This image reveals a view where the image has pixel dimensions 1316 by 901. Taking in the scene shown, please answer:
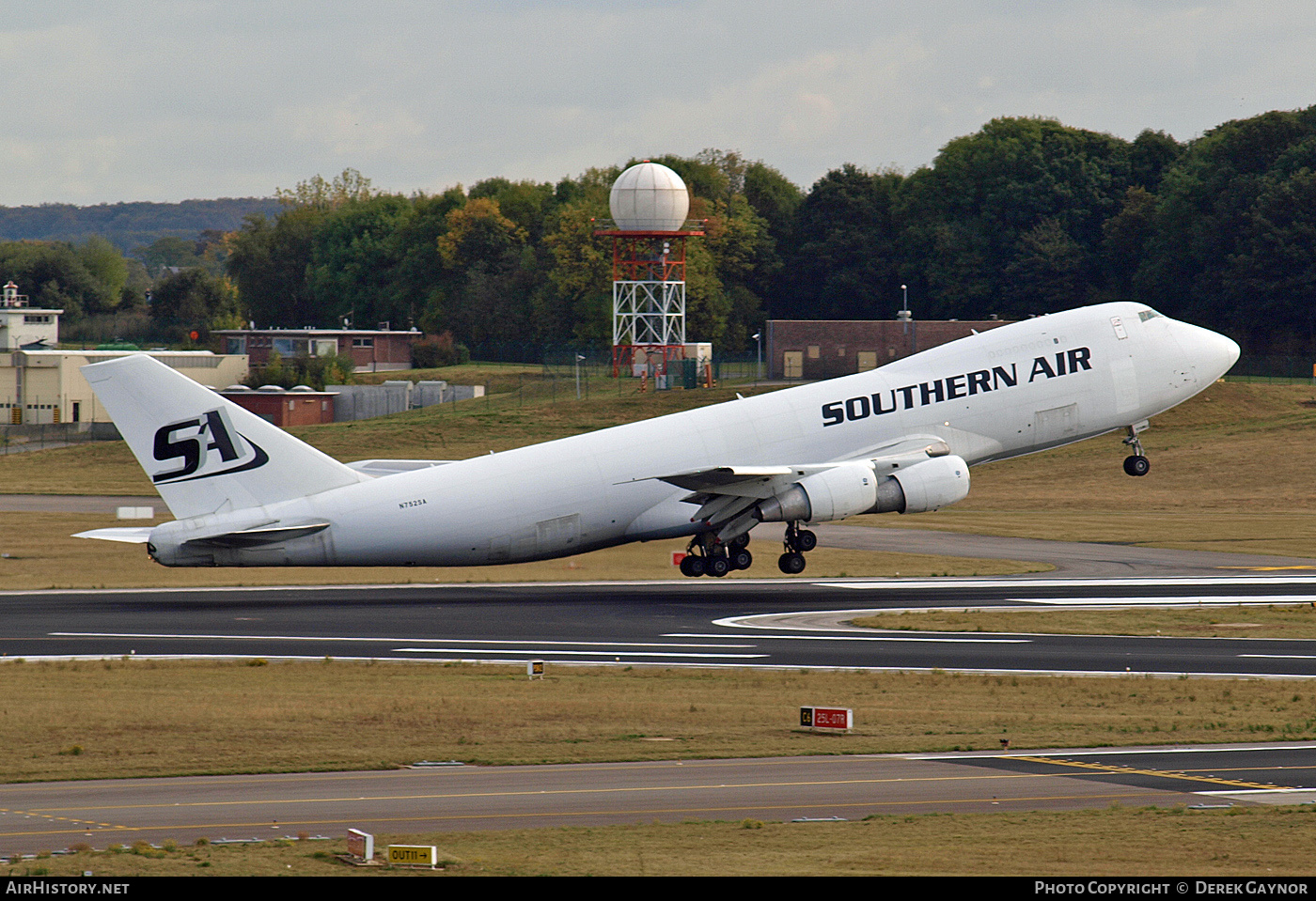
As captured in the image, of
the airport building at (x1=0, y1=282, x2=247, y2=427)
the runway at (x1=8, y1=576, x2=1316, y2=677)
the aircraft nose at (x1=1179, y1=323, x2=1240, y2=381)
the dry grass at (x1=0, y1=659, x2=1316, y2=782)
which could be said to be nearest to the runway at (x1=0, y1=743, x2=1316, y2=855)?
the dry grass at (x1=0, y1=659, x2=1316, y2=782)

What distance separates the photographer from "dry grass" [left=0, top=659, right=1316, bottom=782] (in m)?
26.9

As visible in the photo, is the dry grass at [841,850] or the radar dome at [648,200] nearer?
the dry grass at [841,850]

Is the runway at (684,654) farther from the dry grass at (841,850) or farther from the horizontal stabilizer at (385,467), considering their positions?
the horizontal stabilizer at (385,467)

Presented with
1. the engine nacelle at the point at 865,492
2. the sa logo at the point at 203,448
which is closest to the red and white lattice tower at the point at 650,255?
the engine nacelle at the point at 865,492

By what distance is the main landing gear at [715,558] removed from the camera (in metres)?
49.9

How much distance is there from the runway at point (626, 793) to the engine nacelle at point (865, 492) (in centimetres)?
2038

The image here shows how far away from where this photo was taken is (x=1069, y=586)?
176 feet

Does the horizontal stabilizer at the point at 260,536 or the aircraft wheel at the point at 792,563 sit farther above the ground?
the horizontal stabilizer at the point at 260,536

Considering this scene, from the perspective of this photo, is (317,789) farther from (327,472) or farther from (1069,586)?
(1069,586)

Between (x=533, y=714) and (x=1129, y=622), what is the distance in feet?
73.0

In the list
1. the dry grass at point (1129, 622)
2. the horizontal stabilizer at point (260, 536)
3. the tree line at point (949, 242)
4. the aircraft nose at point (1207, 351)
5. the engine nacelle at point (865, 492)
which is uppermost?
the tree line at point (949, 242)

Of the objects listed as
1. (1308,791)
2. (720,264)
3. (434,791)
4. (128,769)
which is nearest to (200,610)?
(128,769)

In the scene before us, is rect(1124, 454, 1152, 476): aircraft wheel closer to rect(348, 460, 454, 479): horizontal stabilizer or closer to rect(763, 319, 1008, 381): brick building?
rect(348, 460, 454, 479): horizontal stabilizer
